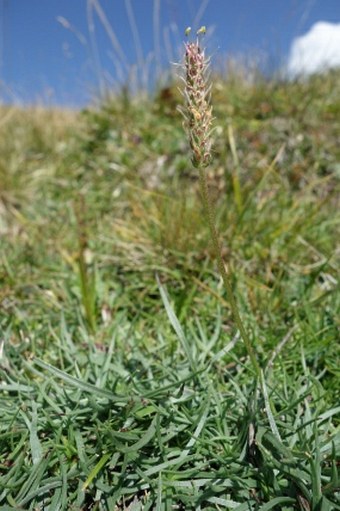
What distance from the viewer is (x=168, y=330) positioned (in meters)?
1.46

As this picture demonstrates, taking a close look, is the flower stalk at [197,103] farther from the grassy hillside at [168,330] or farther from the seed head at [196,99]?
the grassy hillside at [168,330]

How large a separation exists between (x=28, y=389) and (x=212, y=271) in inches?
34.9

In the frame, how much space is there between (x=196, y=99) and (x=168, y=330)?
3.01 feet

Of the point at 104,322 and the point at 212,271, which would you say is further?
the point at 212,271

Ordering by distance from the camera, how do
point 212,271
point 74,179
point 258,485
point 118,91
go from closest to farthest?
point 258,485, point 212,271, point 74,179, point 118,91

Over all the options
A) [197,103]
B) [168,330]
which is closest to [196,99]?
[197,103]

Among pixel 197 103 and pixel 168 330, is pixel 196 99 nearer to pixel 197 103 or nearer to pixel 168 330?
pixel 197 103

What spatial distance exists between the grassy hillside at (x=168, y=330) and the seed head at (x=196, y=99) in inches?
19.7

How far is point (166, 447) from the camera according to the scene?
0.94 m

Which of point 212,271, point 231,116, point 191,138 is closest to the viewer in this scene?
Answer: point 191,138

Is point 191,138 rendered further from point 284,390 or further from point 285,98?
point 285,98

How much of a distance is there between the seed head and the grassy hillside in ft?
1.64

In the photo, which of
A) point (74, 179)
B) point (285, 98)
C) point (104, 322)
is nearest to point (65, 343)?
point (104, 322)

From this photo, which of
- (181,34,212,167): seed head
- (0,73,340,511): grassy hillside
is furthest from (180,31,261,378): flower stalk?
(0,73,340,511): grassy hillside
